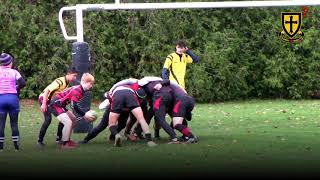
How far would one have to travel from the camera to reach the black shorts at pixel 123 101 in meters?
12.6

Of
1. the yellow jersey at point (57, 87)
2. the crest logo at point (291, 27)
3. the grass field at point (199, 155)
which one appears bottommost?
the grass field at point (199, 155)

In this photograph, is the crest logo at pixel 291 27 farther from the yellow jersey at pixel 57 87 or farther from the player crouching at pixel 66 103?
the player crouching at pixel 66 103

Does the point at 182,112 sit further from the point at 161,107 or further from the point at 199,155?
the point at 199,155

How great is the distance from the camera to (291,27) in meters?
26.5

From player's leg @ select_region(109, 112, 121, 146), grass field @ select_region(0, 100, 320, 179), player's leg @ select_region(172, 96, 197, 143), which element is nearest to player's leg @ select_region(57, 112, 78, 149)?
grass field @ select_region(0, 100, 320, 179)

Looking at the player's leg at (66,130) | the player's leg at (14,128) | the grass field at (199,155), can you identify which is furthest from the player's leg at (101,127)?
the player's leg at (14,128)

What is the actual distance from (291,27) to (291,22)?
0.82 ft

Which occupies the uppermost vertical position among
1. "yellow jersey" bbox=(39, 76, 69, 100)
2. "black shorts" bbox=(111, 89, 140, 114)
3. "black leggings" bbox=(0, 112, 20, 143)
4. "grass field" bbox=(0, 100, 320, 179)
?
"yellow jersey" bbox=(39, 76, 69, 100)

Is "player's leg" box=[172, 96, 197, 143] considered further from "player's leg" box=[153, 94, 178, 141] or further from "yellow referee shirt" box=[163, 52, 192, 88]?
"yellow referee shirt" box=[163, 52, 192, 88]

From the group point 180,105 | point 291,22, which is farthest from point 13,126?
point 291,22

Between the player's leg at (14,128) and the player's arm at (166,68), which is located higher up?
the player's arm at (166,68)

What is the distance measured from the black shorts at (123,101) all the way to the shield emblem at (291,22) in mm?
14270

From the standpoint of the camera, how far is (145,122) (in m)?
12.8

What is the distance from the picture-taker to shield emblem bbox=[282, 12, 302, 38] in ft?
85.6
